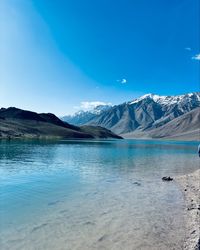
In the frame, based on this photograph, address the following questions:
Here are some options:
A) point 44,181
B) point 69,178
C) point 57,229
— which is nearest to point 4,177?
point 44,181

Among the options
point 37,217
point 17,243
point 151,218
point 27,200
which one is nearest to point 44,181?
point 27,200

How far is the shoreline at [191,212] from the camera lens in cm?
1733

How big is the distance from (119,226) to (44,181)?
19105 mm

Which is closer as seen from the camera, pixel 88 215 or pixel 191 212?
pixel 88 215

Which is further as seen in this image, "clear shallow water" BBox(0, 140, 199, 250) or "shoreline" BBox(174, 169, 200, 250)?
"clear shallow water" BBox(0, 140, 199, 250)

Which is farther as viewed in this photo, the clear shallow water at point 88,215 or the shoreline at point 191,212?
the clear shallow water at point 88,215

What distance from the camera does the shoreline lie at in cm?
1733

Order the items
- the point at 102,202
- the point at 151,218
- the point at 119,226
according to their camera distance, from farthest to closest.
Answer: the point at 102,202, the point at 151,218, the point at 119,226

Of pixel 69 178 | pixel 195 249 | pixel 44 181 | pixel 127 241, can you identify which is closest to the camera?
pixel 195 249

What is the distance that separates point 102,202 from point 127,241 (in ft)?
32.0

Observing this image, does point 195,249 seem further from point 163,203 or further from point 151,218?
point 163,203

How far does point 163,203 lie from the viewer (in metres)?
28.3

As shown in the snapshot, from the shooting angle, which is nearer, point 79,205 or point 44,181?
point 79,205

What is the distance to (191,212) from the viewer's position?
24266mm
